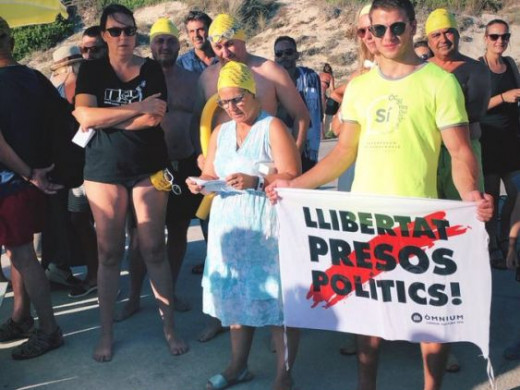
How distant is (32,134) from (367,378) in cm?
261

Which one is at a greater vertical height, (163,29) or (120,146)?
(163,29)

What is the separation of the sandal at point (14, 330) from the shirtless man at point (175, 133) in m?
0.66

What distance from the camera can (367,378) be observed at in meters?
3.75

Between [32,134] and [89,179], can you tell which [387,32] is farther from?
[32,134]

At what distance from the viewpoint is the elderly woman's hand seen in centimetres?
387

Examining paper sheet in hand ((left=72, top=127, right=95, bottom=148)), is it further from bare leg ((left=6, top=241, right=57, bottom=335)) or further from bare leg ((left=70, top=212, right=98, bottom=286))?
bare leg ((left=70, top=212, right=98, bottom=286))

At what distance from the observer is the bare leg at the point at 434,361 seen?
3600 millimetres

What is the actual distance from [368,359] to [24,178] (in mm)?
2438

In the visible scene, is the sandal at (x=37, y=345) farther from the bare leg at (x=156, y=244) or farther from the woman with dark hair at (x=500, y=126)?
the woman with dark hair at (x=500, y=126)

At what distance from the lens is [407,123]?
341 cm

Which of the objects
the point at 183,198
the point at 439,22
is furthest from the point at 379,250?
the point at 183,198

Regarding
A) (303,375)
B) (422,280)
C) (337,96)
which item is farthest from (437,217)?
(337,96)

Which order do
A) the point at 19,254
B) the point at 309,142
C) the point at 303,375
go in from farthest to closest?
the point at 309,142
the point at 19,254
the point at 303,375

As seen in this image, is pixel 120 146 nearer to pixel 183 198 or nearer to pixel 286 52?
pixel 183 198
